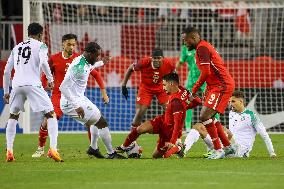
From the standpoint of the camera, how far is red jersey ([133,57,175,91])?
17.7 meters

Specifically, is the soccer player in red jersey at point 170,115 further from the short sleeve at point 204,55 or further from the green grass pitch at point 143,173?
the short sleeve at point 204,55

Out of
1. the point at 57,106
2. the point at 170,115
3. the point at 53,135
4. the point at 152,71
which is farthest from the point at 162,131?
the point at 152,71

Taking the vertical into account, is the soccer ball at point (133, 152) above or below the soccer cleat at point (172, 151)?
below

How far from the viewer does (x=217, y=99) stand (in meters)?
14.5

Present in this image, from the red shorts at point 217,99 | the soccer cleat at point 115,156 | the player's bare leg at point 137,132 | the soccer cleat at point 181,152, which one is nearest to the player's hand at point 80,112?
the soccer cleat at point 115,156

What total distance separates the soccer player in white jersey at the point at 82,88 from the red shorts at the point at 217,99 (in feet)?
5.48

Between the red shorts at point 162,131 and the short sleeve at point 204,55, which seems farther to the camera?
the red shorts at point 162,131

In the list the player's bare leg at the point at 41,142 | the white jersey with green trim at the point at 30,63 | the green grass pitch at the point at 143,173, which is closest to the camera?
the green grass pitch at the point at 143,173

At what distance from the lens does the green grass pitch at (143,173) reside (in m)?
10.8

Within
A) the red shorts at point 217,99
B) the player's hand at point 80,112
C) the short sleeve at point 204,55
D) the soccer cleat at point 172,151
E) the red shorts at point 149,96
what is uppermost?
the short sleeve at point 204,55

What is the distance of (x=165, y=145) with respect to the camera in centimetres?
1477

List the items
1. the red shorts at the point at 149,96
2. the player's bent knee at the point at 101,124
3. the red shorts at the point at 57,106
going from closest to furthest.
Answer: the player's bent knee at the point at 101,124 < the red shorts at the point at 57,106 < the red shorts at the point at 149,96

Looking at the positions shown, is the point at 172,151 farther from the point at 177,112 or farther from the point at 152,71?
the point at 152,71

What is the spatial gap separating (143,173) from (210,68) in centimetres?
295
